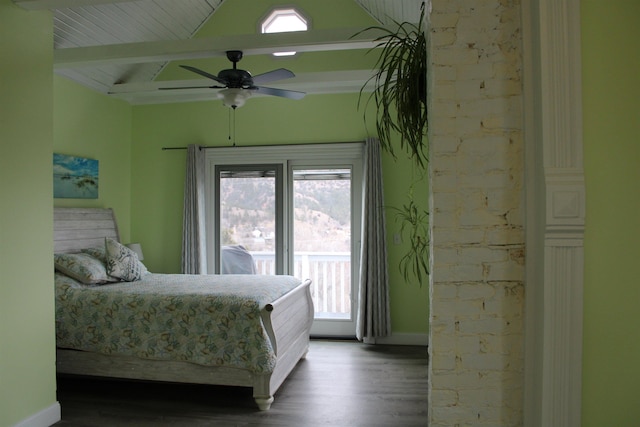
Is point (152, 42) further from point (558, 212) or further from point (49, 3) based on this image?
point (558, 212)

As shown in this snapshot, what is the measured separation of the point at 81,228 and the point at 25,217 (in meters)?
1.72

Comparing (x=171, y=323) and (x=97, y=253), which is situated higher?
(x=97, y=253)

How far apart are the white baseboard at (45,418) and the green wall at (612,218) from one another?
9.71ft

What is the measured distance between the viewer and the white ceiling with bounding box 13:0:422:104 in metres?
3.15

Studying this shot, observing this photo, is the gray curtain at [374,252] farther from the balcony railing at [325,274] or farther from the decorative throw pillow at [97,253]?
the decorative throw pillow at [97,253]

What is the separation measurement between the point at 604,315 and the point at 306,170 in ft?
12.4

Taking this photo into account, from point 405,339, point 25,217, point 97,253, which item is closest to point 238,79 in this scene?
point 25,217

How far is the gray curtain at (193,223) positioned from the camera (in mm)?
4945

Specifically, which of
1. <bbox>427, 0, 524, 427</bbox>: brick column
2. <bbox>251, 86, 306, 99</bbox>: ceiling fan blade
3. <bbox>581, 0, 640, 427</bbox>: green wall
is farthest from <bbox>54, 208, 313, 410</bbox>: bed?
<bbox>581, 0, 640, 427</bbox>: green wall

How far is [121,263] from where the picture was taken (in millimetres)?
3896

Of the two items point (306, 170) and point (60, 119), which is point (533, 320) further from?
point (60, 119)

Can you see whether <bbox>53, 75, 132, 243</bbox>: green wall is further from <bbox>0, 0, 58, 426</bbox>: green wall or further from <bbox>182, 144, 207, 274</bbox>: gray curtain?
<bbox>0, 0, 58, 426</bbox>: green wall

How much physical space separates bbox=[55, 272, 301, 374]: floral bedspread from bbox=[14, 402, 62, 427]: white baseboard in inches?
18.9

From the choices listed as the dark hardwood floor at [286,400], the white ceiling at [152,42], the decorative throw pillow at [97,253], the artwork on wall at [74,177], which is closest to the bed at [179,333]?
the dark hardwood floor at [286,400]
